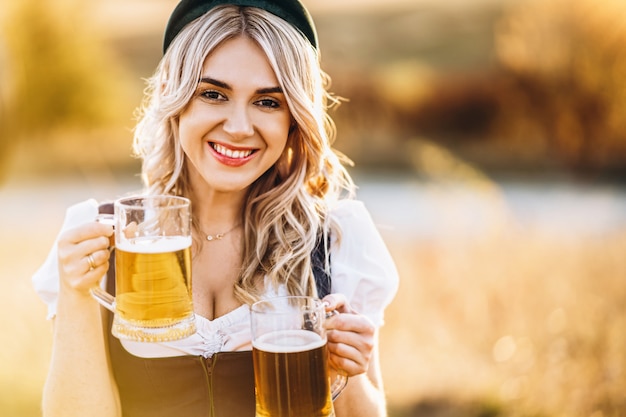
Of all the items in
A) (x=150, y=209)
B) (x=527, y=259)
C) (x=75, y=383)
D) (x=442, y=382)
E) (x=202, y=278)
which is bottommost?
(x=442, y=382)

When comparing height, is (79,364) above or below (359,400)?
above

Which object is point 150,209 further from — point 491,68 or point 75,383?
point 491,68

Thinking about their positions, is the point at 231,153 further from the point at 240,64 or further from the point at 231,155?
the point at 240,64

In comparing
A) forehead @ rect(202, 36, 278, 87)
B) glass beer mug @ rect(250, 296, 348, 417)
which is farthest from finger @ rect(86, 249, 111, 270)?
forehead @ rect(202, 36, 278, 87)

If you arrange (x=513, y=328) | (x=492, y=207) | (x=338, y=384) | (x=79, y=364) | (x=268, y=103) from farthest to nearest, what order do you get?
(x=492, y=207), (x=513, y=328), (x=268, y=103), (x=79, y=364), (x=338, y=384)

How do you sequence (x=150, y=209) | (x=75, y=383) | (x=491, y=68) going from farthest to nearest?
(x=491, y=68), (x=75, y=383), (x=150, y=209)

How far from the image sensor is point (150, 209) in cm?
141

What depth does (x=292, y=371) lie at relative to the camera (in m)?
1.30

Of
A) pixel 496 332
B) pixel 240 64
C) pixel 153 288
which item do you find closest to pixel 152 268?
pixel 153 288

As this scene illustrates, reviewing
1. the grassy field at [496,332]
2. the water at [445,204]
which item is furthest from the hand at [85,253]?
the grassy field at [496,332]

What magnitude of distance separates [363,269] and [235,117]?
585 millimetres

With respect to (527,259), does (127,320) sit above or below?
above

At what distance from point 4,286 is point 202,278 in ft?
10.1

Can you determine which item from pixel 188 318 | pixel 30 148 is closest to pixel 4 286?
pixel 30 148
